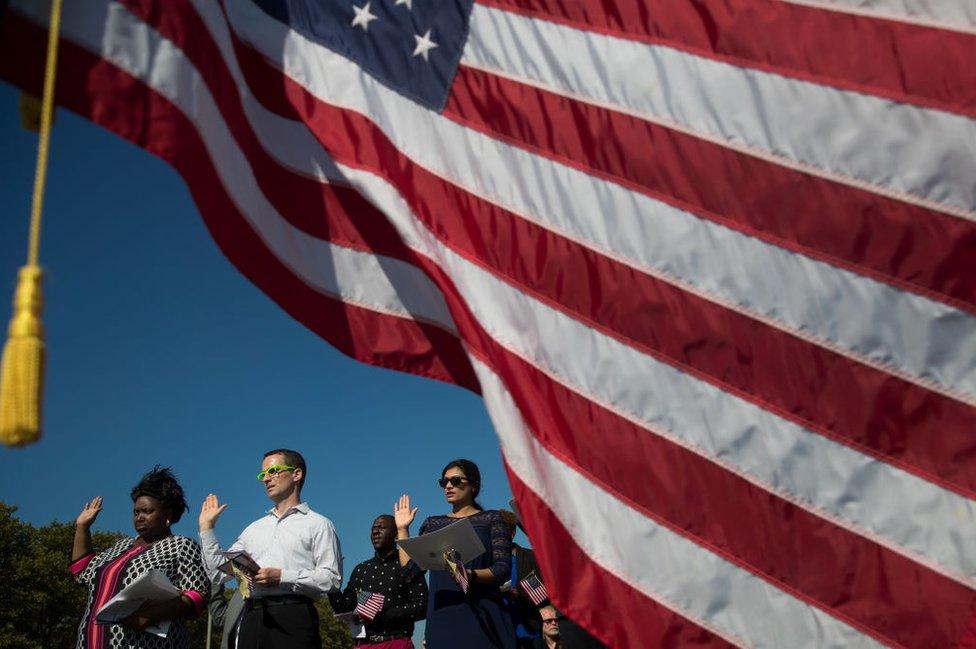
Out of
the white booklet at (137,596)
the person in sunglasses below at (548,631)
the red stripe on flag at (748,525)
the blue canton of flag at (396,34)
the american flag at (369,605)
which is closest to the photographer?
the red stripe on flag at (748,525)

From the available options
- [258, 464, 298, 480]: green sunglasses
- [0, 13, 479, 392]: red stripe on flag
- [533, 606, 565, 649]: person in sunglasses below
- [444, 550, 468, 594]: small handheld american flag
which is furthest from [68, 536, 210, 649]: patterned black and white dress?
[0, 13, 479, 392]: red stripe on flag

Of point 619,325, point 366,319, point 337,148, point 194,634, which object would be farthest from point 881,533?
point 194,634

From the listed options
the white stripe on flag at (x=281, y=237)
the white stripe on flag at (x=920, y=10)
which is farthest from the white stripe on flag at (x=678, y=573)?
the white stripe on flag at (x=920, y=10)

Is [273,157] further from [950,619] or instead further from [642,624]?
[950,619]

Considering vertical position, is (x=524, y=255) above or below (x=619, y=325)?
above

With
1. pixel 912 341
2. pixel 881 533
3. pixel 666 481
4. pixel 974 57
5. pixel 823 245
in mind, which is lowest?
pixel 881 533

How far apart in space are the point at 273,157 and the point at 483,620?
13.5 ft

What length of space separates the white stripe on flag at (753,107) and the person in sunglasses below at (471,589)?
3944 millimetres

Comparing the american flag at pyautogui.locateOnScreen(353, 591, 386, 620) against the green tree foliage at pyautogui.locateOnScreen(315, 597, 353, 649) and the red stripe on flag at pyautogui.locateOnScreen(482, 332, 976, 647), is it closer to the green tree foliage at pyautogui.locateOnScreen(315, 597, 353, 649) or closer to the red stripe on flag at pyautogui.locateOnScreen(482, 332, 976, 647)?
the red stripe on flag at pyautogui.locateOnScreen(482, 332, 976, 647)

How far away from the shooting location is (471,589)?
253 inches

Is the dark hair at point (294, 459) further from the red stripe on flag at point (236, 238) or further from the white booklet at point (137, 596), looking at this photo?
the red stripe on flag at point (236, 238)

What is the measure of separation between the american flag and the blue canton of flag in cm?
595

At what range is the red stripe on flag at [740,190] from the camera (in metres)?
2.54

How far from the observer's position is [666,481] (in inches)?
106
